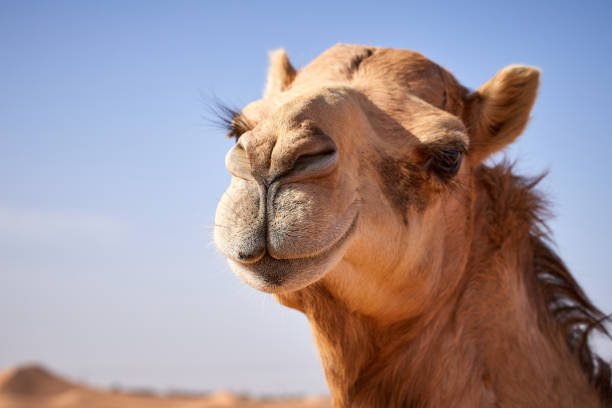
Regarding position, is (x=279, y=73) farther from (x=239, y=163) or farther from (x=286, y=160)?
(x=286, y=160)

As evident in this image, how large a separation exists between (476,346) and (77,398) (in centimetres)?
2516

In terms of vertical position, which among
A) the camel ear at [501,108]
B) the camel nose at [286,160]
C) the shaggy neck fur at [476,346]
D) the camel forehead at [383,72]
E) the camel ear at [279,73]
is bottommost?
the shaggy neck fur at [476,346]

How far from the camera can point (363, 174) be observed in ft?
10.8

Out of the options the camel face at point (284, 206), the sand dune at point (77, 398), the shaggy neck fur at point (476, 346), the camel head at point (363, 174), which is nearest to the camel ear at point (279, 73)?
the camel head at point (363, 174)

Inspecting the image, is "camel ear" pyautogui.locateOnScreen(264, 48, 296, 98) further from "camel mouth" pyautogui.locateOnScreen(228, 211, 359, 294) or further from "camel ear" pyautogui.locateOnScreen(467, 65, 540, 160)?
"camel mouth" pyautogui.locateOnScreen(228, 211, 359, 294)

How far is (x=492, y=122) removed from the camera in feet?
14.8

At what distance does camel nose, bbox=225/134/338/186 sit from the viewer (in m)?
2.67

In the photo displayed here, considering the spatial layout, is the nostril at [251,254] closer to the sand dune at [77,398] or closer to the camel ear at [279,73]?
the camel ear at [279,73]

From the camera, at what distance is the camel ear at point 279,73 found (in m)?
5.07

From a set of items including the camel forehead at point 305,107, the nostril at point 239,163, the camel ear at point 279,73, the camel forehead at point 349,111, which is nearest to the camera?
the nostril at point 239,163

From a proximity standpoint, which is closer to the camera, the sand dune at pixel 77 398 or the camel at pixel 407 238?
the camel at pixel 407 238

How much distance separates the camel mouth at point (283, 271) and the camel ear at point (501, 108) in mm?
2159

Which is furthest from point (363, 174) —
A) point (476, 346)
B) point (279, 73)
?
point (279, 73)

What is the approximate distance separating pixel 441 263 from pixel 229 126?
1725 mm
